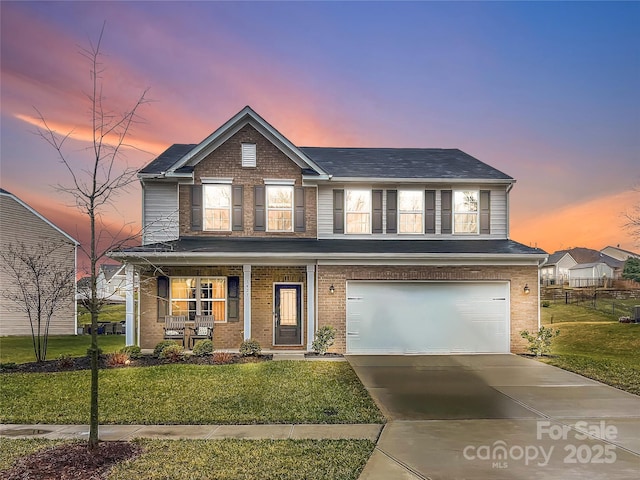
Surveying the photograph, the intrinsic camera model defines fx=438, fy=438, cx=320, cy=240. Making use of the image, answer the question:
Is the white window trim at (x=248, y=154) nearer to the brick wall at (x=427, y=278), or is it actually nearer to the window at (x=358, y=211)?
the window at (x=358, y=211)

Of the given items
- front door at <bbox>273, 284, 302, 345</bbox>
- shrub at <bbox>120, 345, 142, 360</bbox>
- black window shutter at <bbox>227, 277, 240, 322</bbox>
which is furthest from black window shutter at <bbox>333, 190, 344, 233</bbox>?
shrub at <bbox>120, 345, 142, 360</bbox>

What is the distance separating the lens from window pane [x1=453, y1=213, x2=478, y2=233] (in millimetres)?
17188

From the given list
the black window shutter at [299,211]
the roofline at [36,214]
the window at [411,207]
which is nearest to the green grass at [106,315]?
the roofline at [36,214]

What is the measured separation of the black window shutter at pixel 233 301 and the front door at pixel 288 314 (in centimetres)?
138

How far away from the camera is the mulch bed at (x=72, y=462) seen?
539 cm

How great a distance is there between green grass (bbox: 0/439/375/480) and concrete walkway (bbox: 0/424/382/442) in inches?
10.6

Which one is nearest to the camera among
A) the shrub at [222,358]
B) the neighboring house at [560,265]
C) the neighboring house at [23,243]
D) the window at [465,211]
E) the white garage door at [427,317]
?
the shrub at [222,358]

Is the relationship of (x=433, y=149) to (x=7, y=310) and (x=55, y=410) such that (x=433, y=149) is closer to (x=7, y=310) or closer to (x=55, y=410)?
(x=55, y=410)

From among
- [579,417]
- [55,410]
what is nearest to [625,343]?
[579,417]

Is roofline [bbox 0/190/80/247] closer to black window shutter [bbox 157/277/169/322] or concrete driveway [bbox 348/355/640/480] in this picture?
black window shutter [bbox 157/277/169/322]

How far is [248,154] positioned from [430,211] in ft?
24.2

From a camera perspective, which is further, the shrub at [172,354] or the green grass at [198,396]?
the shrub at [172,354]

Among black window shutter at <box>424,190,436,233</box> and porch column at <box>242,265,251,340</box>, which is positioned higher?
black window shutter at <box>424,190,436,233</box>

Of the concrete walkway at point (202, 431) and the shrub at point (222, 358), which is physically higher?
the concrete walkway at point (202, 431)
